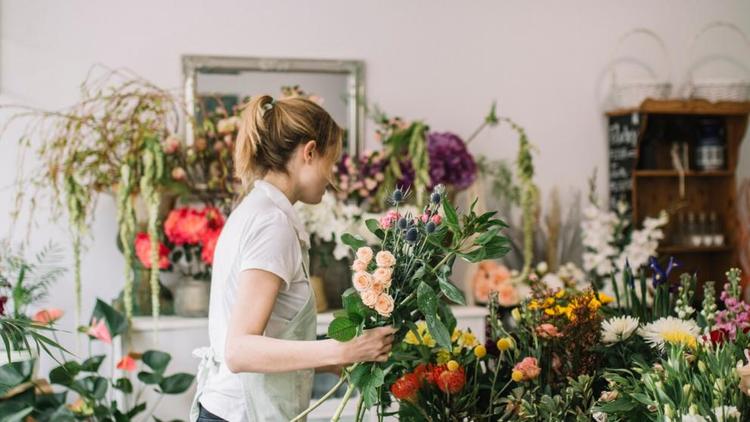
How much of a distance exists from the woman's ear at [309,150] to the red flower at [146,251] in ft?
5.47

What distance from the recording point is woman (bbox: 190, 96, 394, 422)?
1.72 m

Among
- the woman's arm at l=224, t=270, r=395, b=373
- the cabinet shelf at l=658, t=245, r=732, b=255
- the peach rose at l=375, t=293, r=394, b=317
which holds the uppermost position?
the cabinet shelf at l=658, t=245, r=732, b=255

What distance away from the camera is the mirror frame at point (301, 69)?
12.8ft

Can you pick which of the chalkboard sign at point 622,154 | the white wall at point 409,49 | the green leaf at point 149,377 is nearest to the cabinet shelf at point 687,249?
the chalkboard sign at point 622,154

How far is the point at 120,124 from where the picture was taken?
3.57m

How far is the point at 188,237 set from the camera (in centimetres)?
348

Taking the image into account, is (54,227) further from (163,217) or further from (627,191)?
(627,191)

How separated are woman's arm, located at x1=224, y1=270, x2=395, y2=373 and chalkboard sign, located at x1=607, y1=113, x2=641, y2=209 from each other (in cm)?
290

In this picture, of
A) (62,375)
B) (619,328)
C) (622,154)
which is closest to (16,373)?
(62,375)

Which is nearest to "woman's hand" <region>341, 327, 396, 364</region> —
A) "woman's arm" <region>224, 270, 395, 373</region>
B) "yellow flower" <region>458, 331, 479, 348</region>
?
"woman's arm" <region>224, 270, 395, 373</region>

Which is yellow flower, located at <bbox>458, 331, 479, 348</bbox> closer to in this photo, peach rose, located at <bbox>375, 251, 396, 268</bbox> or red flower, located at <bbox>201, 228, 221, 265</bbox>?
peach rose, located at <bbox>375, 251, 396, 268</bbox>

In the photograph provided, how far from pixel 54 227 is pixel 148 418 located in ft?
2.92

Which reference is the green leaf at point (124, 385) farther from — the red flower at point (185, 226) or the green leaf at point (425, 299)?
the green leaf at point (425, 299)

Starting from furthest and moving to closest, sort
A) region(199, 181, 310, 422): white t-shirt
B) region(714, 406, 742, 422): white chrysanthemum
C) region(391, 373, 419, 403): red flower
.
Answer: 1. region(391, 373, 419, 403): red flower
2. region(199, 181, 310, 422): white t-shirt
3. region(714, 406, 742, 422): white chrysanthemum
